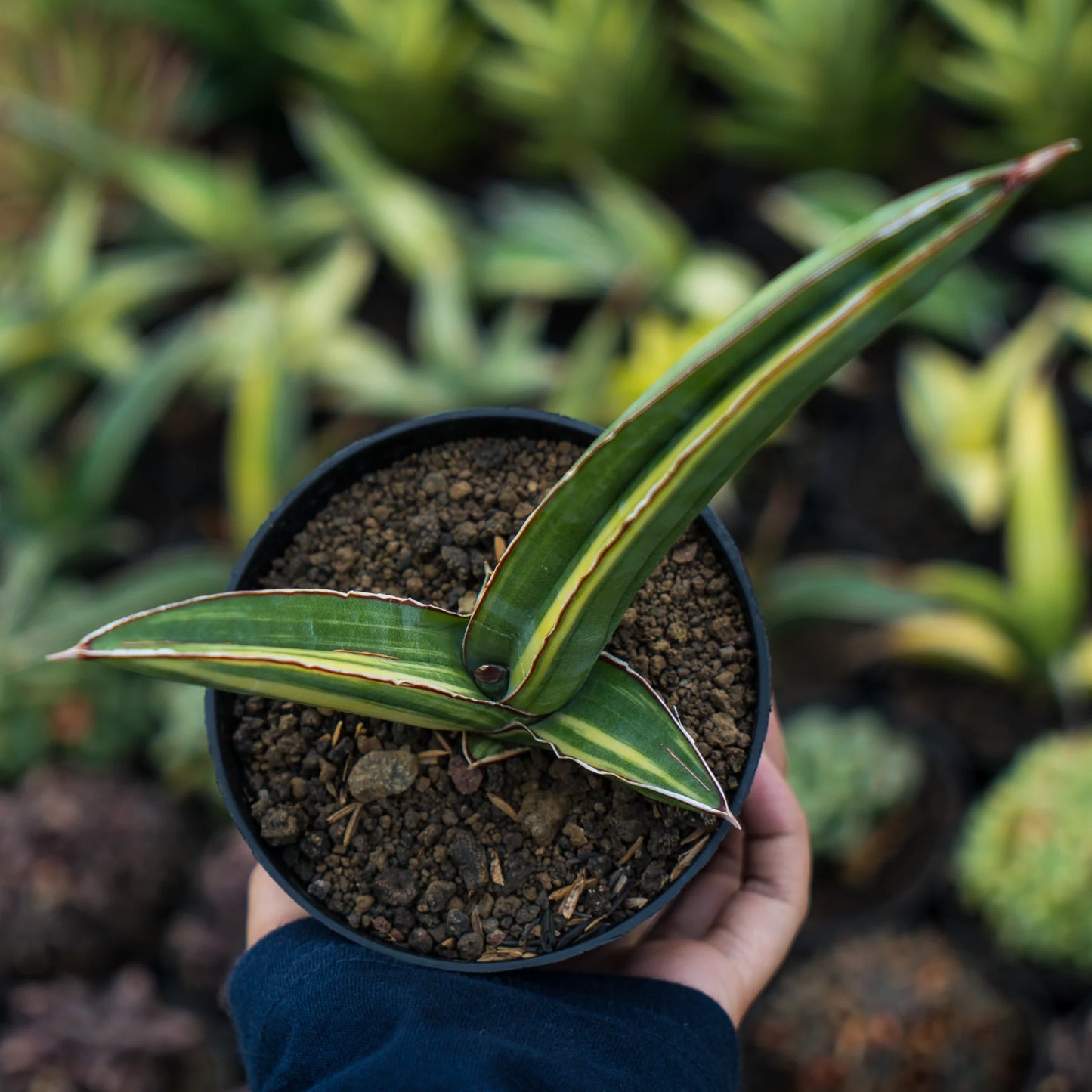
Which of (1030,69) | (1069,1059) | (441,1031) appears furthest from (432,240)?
(1069,1059)

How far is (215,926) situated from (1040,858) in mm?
980

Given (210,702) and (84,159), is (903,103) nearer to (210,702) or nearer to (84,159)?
(84,159)

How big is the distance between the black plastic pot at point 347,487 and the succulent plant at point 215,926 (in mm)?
653

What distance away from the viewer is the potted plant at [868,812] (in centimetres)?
121

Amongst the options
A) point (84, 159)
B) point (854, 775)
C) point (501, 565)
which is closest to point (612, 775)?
point (501, 565)

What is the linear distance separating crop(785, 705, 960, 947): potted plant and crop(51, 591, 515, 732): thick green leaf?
29.6 inches

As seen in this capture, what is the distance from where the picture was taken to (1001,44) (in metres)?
1.38

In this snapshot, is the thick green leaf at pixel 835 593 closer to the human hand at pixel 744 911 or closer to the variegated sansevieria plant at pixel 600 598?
the human hand at pixel 744 911

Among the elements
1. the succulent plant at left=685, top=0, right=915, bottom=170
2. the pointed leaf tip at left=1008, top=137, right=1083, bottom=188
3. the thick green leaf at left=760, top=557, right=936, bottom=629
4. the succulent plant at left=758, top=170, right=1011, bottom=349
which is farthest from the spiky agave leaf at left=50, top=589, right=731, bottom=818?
the succulent plant at left=685, top=0, right=915, bottom=170

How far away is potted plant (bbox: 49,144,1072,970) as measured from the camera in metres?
0.43

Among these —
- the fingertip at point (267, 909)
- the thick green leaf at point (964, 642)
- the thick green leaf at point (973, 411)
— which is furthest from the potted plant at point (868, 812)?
the fingertip at point (267, 909)

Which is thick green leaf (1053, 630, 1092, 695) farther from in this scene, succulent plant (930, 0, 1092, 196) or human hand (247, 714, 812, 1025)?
succulent plant (930, 0, 1092, 196)

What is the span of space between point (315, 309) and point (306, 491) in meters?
0.92

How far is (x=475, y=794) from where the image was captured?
0.63 metres
